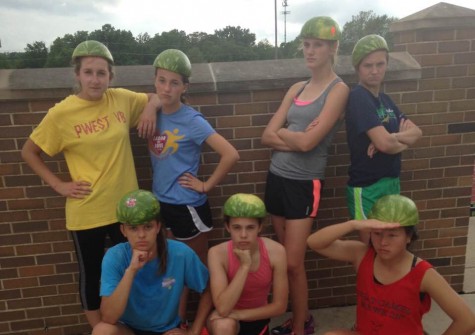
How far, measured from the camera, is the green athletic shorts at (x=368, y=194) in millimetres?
2713

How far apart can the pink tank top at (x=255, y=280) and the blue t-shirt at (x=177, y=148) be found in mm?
487

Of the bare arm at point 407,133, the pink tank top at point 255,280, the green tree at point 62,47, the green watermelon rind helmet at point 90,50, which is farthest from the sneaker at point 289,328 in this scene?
the green tree at point 62,47

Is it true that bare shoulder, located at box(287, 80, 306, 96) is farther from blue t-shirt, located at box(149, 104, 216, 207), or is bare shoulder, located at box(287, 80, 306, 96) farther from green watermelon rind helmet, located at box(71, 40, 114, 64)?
green watermelon rind helmet, located at box(71, 40, 114, 64)

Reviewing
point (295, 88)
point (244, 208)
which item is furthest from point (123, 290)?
point (295, 88)

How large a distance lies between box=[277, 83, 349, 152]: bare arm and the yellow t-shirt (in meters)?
1.12

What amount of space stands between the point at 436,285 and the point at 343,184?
1348mm

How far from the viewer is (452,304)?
214cm

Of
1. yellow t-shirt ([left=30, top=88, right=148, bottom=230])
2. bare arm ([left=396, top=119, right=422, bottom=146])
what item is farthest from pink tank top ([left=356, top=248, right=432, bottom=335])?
yellow t-shirt ([left=30, top=88, right=148, bottom=230])

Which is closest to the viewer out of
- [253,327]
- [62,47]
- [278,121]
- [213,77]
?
[253,327]

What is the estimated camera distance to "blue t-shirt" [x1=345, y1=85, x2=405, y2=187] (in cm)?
258

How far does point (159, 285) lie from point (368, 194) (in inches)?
55.3

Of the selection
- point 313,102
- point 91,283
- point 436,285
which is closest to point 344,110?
point 313,102

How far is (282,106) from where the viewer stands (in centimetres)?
295

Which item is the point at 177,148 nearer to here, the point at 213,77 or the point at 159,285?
the point at 213,77
